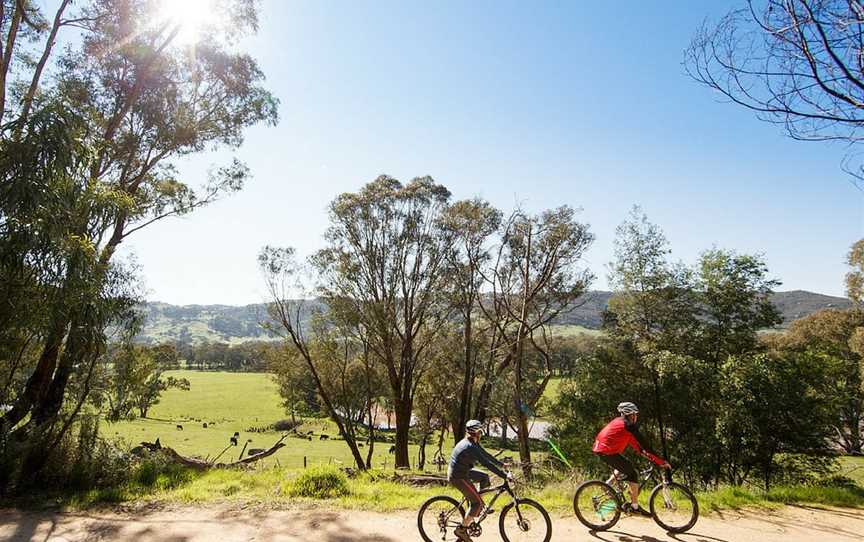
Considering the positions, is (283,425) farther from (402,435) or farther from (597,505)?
(597,505)

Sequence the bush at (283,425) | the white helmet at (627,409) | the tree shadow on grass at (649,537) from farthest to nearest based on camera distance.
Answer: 1. the bush at (283,425)
2. the white helmet at (627,409)
3. the tree shadow on grass at (649,537)

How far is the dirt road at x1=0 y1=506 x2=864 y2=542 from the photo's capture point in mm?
6559

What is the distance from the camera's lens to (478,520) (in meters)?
6.05

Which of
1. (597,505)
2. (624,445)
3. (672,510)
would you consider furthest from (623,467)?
(672,510)

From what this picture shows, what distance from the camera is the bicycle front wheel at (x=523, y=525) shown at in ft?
19.9

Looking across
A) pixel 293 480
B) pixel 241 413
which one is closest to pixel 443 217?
pixel 293 480

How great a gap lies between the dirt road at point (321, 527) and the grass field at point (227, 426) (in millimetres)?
16352

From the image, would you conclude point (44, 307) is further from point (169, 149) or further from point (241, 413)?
point (241, 413)

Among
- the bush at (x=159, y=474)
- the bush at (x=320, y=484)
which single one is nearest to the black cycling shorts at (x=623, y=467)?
the bush at (x=320, y=484)

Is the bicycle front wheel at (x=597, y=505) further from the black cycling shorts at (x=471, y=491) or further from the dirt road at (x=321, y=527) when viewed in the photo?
the black cycling shorts at (x=471, y=491)

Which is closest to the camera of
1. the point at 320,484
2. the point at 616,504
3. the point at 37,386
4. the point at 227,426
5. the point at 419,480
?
the point at 616,504

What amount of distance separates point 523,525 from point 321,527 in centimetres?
322

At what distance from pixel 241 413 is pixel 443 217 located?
2379 inches

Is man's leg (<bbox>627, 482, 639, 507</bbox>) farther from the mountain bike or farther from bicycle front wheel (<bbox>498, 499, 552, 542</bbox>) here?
bicycle front wheel (<bbox>498, 499, 552, 542</bbox>)
